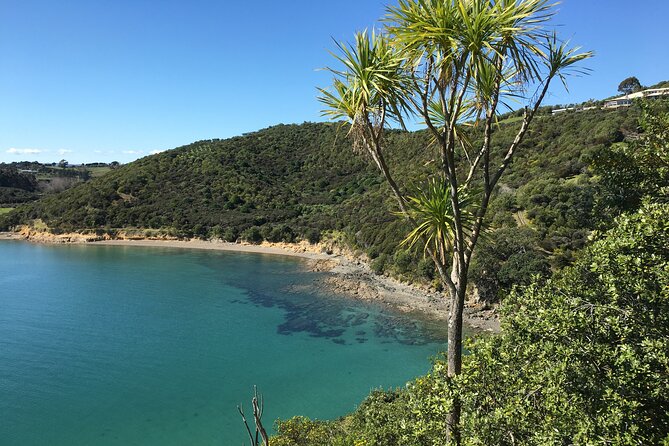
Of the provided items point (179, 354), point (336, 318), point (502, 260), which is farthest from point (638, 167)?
point (336, 318)

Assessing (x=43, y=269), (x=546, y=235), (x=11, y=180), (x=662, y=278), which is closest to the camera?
(x=662, y=278)

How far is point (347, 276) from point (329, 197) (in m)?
32.1

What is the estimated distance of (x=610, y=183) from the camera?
7117 mm

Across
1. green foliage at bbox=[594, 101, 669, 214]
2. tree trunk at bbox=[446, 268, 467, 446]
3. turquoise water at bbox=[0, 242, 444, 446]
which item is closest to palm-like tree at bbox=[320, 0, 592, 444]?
tree trunk at bbox=[446, 268, 467, 446]

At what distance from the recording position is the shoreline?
31172 mm

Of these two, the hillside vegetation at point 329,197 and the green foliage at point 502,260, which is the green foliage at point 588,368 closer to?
the hillside vegetation at point 329,197

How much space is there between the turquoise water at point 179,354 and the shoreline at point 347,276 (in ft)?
7.10

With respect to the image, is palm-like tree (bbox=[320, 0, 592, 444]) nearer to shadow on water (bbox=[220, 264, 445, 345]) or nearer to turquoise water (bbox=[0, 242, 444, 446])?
turquoise water (bbox=[0, 242, 444, 446])

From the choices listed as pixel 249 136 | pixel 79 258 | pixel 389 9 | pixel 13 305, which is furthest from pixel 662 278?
pixel 249 136

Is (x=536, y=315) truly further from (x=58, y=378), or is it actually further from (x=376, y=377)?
(x=58, y=378)

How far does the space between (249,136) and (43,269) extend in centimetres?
6582

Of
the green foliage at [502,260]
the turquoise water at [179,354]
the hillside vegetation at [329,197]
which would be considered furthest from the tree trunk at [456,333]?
the green foliage at [502,260]

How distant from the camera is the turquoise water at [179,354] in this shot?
58.9ft

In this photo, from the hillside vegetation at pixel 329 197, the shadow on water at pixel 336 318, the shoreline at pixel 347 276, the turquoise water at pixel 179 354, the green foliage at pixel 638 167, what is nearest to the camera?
the green foliage at pixel 638 167
